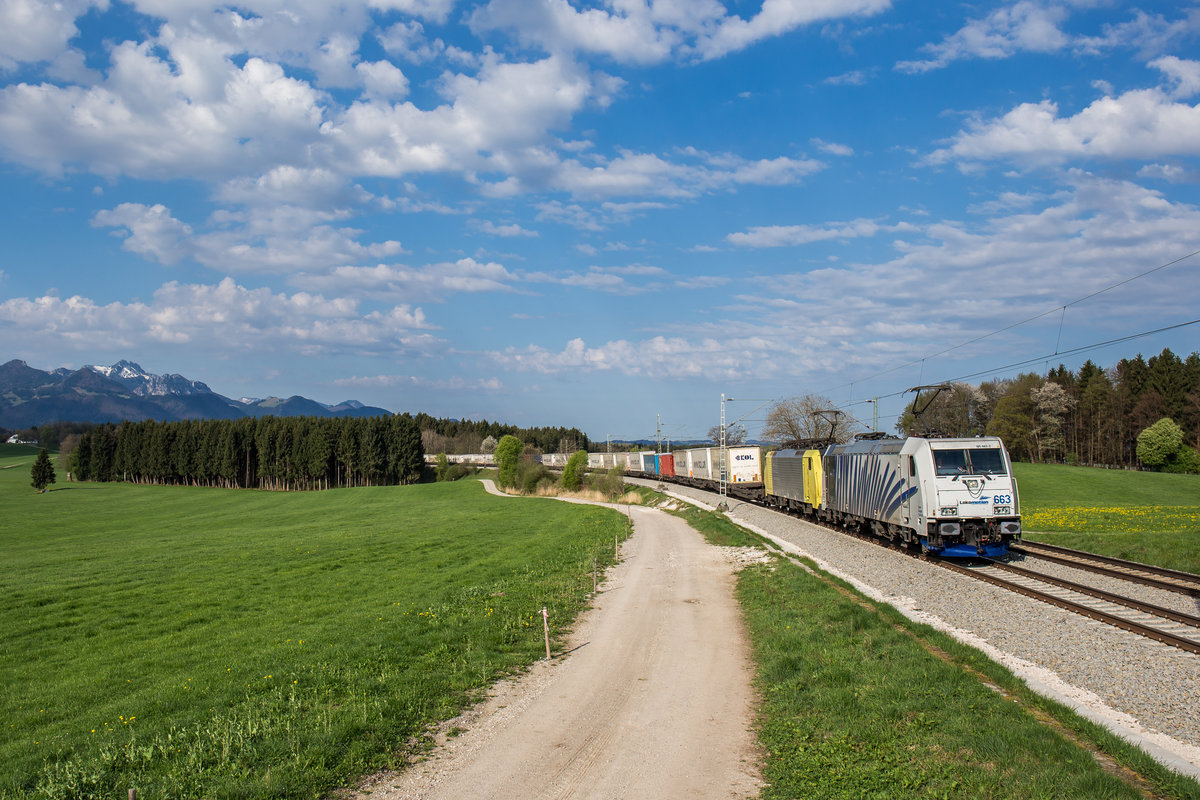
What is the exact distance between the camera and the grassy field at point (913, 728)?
6.86 metres

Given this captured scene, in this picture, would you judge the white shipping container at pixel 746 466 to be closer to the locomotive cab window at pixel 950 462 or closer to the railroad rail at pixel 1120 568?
the railroad rail at pixel 1120 568

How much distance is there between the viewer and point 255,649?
565 inches

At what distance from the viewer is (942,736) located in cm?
801

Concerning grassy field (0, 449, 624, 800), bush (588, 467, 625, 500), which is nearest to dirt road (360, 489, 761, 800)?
grassy field (0, 449, 624, 800)

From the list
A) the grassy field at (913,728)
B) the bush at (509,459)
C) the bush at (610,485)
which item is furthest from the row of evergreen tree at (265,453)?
the grassy field at (913,728)

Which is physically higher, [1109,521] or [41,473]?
[41,473]

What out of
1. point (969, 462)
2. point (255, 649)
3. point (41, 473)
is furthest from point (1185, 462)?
point (41, 473)

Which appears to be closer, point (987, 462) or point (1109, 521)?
point (987, 462)

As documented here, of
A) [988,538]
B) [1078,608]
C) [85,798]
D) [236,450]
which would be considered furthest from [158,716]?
[236,450]

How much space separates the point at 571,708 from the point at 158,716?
592 cm

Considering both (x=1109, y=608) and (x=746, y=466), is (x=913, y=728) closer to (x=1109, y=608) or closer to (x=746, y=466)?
(x=1109, y=608)

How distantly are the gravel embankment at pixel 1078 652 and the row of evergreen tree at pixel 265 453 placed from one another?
11043cm

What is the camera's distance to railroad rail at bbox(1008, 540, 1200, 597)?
17438 millimetres

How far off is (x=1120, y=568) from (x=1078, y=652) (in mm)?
11248
